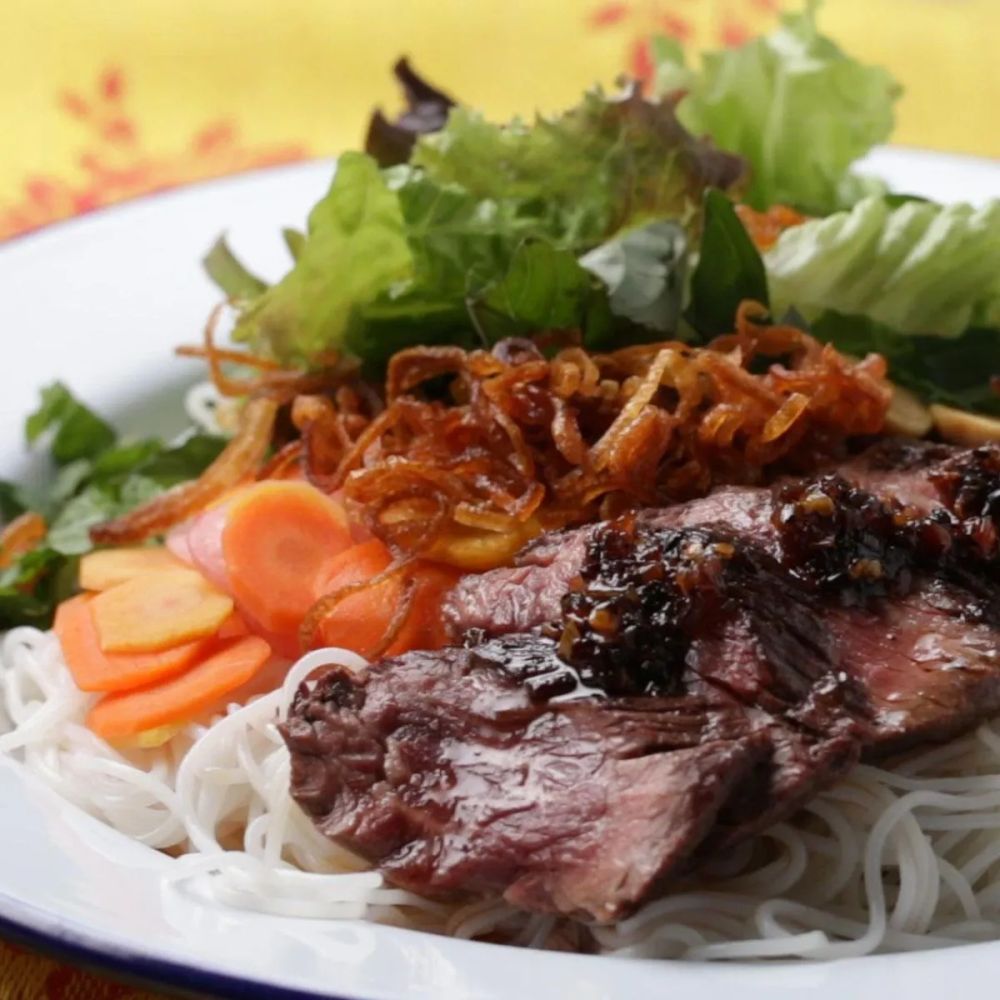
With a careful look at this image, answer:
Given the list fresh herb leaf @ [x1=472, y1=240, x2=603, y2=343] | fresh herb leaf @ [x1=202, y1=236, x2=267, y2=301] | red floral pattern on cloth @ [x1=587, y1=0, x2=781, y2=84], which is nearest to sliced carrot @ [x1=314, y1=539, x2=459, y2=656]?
fresh herb leaf @ [x1=472, y1=240, x2=603, y2=343]

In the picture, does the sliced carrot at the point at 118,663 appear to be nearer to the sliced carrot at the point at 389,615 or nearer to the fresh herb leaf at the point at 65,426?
the sliced carrot at the point at 389,615

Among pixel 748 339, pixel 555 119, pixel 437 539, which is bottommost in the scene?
pixel 437 539

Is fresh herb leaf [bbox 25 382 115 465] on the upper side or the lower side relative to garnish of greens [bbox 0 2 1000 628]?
lower

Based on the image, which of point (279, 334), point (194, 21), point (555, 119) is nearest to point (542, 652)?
point (279, 334)

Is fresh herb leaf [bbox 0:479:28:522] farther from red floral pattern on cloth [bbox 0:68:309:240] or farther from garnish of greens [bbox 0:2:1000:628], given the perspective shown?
red floral pattern on cloth [bbox 0:68:309:240]

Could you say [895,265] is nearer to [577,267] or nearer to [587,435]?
[577,267]

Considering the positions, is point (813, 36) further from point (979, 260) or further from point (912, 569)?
point (912, 569)

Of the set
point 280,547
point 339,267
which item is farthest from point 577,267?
point 280,547
